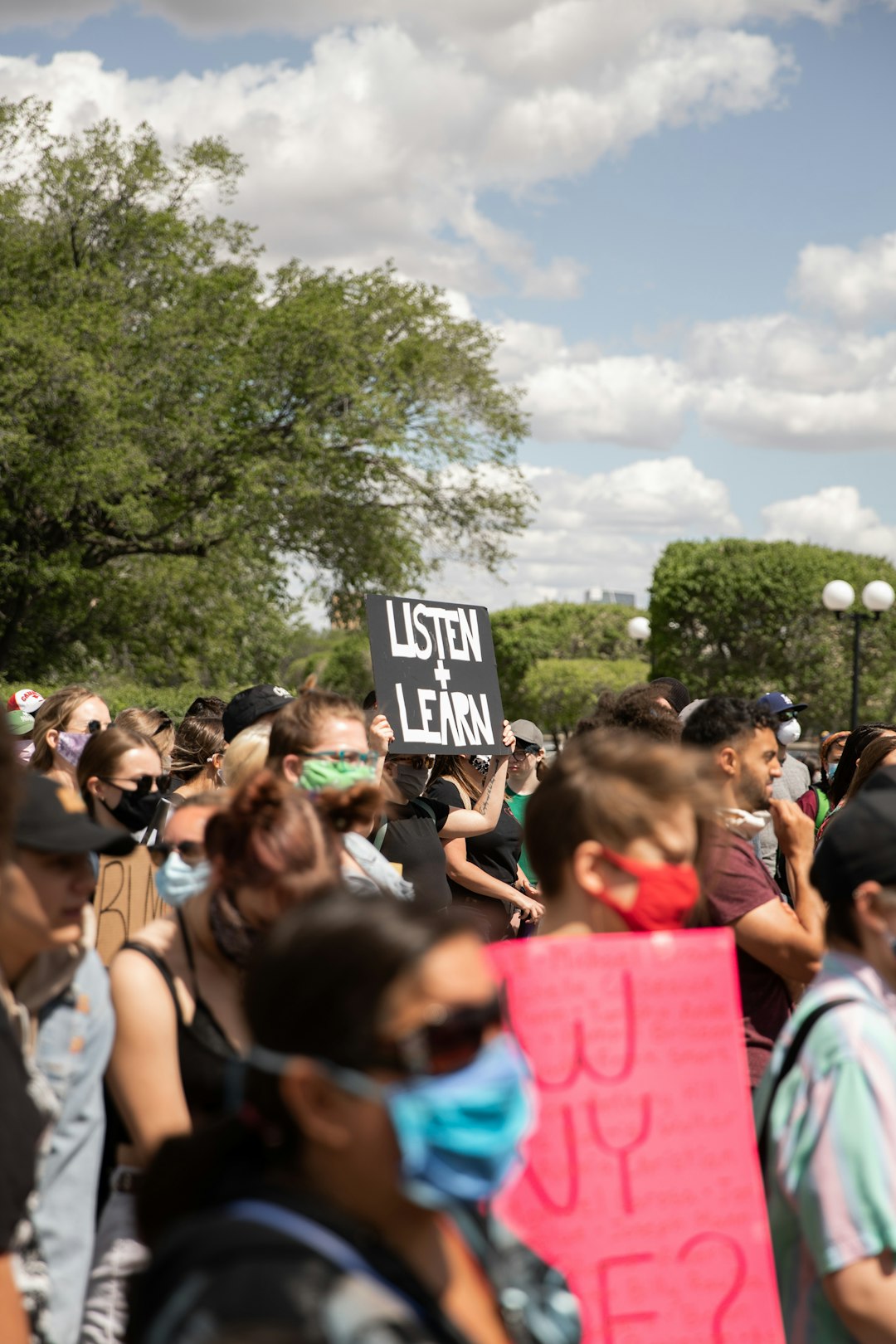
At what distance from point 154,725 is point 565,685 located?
61846mm

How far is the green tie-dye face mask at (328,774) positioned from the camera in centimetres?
341

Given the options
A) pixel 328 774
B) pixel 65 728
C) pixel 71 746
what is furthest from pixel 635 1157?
pixel 65 728

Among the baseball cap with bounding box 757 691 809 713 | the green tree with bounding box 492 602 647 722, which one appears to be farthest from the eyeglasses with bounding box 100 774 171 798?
the green tree with bounding box 492 602 647 722

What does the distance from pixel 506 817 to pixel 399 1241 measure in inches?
198

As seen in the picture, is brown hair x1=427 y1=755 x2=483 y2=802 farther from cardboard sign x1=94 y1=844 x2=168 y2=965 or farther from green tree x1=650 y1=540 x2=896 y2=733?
green tree x1=650 y1=540 x2=896 y2=733

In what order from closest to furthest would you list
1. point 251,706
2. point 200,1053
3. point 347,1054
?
point 347,1054, point 200,1053, point 251,706

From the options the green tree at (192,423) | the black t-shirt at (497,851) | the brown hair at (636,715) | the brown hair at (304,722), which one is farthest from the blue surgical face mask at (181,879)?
the green tree at (192,423)

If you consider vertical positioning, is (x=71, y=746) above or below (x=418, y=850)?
above

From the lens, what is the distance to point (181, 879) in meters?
2.70

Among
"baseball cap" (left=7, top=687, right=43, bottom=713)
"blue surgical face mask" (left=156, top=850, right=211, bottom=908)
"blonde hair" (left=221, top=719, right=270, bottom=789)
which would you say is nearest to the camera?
"blue surgical face mask" (left=156, top=850, right=211, bottom=908)

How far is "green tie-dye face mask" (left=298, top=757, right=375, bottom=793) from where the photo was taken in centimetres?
341

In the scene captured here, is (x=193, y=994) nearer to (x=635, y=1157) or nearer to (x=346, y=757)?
(x=635, y=1157)

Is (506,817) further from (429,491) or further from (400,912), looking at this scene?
(429,491)

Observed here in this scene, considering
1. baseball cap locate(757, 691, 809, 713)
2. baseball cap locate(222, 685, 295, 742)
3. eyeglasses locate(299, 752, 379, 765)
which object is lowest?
eyeglasses locate(299, 752, 379, 765)
